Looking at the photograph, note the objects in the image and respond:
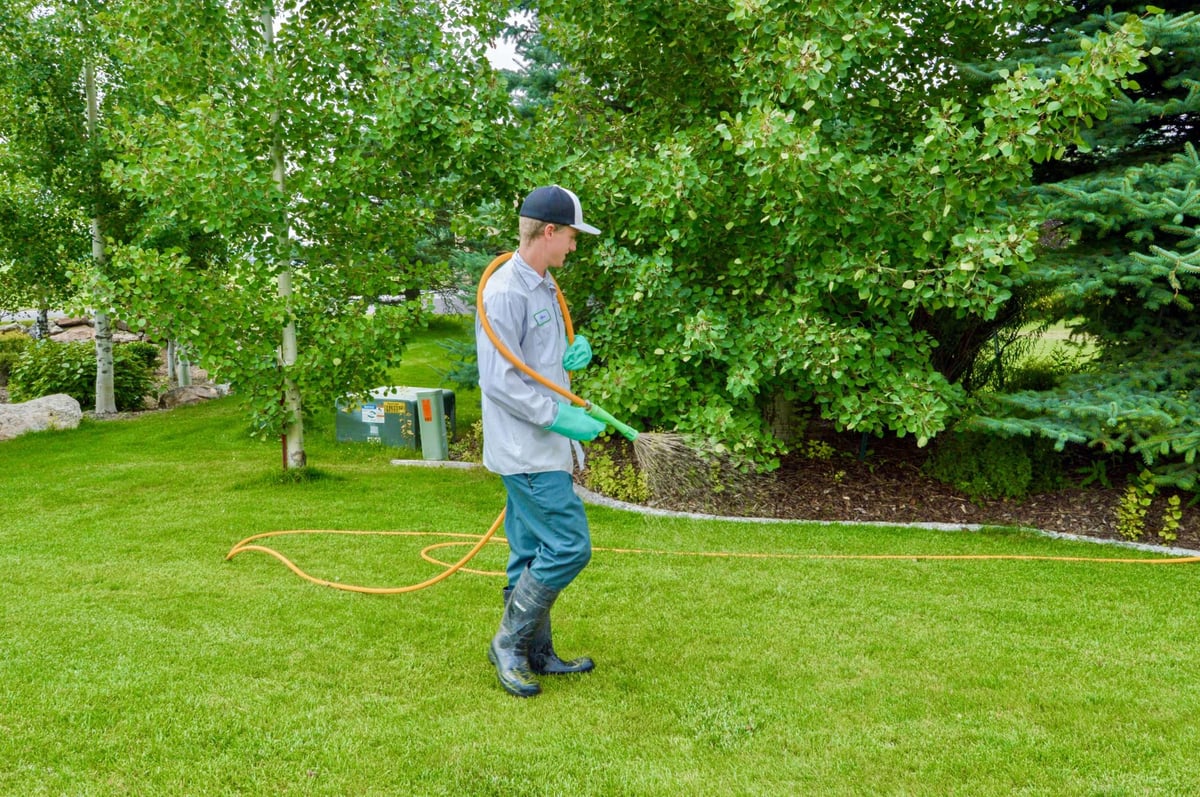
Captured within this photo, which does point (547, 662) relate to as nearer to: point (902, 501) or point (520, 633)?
point (520, 633)

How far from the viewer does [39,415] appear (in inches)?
427

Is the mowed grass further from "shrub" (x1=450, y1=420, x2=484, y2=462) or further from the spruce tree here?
"shrub" (x1=450, y1=420, x2=484, y2=462)

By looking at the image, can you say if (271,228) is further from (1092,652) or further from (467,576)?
(1092,652)

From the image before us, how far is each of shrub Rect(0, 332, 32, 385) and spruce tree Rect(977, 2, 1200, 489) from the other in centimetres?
1483

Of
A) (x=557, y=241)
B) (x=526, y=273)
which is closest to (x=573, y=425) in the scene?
(x=526, y=273)

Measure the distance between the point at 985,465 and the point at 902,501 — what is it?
2.09 ft

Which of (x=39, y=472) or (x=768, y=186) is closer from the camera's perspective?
(x=768, y=186)

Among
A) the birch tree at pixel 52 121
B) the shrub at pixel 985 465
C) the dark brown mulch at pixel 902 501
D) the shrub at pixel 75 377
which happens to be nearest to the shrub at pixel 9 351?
the shrub at pixel 75 377

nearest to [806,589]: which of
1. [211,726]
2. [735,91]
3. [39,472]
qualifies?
[211,726]

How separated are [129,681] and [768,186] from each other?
4427mm

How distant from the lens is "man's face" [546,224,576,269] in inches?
→ 127

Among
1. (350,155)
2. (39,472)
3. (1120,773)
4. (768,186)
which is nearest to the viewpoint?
(1120,773)

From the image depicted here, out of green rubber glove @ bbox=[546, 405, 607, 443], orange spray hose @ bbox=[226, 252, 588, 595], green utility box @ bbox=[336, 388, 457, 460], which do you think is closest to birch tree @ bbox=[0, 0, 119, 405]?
green utility box @ bbox=[336, 388, 457, 460]

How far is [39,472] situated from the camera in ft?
27.3
